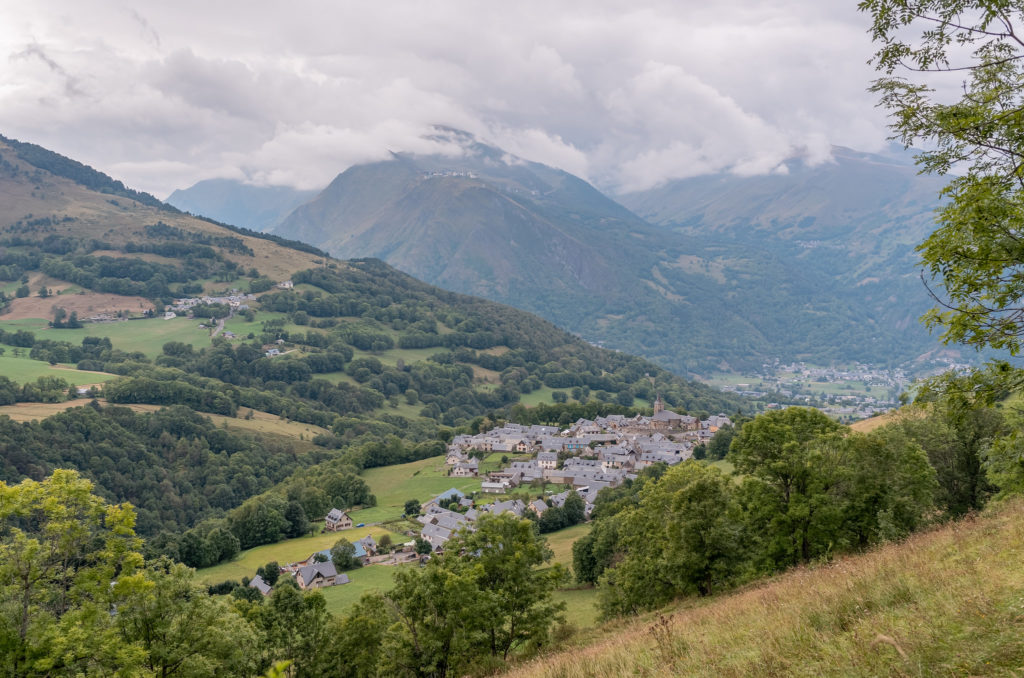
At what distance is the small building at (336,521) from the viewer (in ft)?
254

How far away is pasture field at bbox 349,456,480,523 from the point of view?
84.2m

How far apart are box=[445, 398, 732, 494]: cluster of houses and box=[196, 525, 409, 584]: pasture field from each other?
21.7 meters

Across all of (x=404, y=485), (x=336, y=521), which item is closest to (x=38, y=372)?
(x=404, y=485)

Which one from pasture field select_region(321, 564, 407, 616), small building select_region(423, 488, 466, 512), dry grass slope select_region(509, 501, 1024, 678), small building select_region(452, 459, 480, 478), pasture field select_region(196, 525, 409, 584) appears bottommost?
pasture field select_region(196, 525, 409, 584)

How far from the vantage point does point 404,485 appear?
95562 mm

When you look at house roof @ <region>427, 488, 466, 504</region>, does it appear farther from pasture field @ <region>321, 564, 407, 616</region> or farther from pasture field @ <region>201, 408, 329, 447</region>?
pasture field @ <region>201, 408, 329, 447</region>

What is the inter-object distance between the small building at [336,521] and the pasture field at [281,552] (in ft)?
6.01

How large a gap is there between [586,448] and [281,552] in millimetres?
53362

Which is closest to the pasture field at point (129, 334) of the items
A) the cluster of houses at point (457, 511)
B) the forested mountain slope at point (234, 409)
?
the forested mountain slope at point (234, 409)

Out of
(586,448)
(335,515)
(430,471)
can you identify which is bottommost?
(335,515)

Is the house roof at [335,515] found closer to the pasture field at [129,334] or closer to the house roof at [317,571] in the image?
the house roof at [317,571]

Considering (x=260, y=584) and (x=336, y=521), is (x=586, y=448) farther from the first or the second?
(x=260, y=584)

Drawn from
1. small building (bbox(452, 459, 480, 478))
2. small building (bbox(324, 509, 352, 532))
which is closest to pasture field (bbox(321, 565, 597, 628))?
small building (bbox(324, 509, 352, 532))

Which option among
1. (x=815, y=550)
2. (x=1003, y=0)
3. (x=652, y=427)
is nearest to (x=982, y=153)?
(x=1003, y=0)
